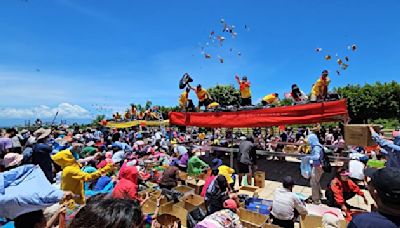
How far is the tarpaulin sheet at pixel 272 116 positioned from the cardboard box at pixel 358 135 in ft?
3.02

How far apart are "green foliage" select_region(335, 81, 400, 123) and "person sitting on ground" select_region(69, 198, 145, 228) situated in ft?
119

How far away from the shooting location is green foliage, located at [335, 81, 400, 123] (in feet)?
108

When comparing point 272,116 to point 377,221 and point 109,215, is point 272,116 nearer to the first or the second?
point 377,221

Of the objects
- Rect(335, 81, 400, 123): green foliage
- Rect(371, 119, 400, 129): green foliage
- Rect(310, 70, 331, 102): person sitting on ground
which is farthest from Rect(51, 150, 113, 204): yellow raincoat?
Rect(371, 119, 400, 129): green foliage

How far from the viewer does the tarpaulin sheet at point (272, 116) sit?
704 cm

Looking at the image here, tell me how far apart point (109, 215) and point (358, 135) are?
624 cm

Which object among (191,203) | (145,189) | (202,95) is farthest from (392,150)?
(202,95)

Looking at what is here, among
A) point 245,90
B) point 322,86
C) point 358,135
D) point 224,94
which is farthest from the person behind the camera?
point 224,94

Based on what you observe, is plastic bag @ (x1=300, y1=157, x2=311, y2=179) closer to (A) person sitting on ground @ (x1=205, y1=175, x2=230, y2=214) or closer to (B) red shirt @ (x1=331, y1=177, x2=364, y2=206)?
(B) red shirt @ (x1=331, y1=177, x2=364, y2=206)

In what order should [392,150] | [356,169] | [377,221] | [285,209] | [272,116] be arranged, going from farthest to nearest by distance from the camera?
[272,116]
[356,169]
[392,150]
[285,209]
[377,221]

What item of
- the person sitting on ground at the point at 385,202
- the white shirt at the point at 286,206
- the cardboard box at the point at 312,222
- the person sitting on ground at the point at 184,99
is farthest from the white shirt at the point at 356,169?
the person sitting on ground at the point at 184,99

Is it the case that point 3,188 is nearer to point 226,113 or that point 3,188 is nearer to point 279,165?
point 226,113

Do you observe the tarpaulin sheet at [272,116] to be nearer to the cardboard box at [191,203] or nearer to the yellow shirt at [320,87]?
the yellow shirt at [320,87]

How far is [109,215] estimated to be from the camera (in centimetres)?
123
